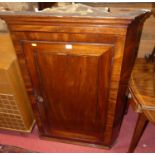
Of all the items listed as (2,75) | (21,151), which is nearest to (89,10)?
(2,75)

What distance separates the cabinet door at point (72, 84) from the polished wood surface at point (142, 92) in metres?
0.17

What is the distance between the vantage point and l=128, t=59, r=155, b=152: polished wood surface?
1057 mm

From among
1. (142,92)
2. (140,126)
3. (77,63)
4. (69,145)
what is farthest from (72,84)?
(69,145)

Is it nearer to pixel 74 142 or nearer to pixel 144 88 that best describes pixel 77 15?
pixel 144 88

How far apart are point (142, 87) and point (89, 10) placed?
0.54 meters

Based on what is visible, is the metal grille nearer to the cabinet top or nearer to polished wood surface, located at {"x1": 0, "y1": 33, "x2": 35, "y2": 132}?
polished wood surface, located at {"x1": 0, "y1": 33, "x2": 35, "y2": 132}

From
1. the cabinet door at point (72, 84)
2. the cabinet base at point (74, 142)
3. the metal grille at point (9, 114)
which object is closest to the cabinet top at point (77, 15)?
the cabinet door at point (72, 84)

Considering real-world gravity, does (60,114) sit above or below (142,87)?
below

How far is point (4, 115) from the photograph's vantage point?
1.47 m

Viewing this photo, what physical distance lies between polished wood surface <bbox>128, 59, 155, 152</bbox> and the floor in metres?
0.21

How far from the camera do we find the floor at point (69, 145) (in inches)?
59.1

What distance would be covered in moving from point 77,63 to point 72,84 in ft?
0.50

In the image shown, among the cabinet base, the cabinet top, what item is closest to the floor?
the cabinet base

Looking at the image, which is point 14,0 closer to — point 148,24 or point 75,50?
point 75,50
